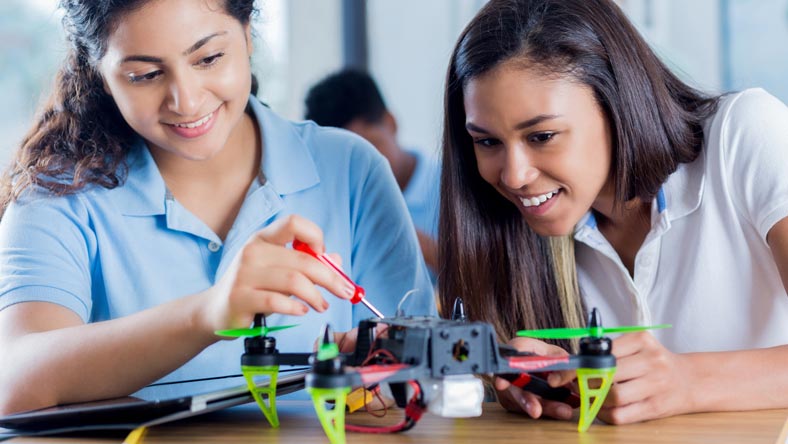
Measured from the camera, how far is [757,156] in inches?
47.9

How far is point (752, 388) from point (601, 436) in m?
0.22

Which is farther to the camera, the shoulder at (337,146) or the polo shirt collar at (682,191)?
the shoulder at (337,146)

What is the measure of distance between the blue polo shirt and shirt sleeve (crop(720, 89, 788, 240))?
0.45 meters

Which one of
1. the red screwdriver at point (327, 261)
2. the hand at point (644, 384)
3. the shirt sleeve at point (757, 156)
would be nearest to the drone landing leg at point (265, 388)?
the red screwdriver at point (327, 261)

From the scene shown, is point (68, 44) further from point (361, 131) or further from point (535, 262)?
point (361, 131)

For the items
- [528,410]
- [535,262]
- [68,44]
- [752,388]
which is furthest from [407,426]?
[68,44]

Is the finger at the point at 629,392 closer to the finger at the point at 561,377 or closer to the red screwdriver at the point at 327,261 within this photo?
the finger at the point at 561,377

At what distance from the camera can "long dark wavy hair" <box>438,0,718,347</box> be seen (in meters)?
1.23

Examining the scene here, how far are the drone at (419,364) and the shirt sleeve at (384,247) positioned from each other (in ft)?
1.29

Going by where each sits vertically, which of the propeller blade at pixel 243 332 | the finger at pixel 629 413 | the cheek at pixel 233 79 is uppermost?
the cheek at pixel 233 79

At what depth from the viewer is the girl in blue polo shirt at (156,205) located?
3.49 ft

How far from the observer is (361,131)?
297 cm

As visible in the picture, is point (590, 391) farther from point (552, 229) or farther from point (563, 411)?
point (552, 229)

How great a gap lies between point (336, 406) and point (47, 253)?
0.58 m
